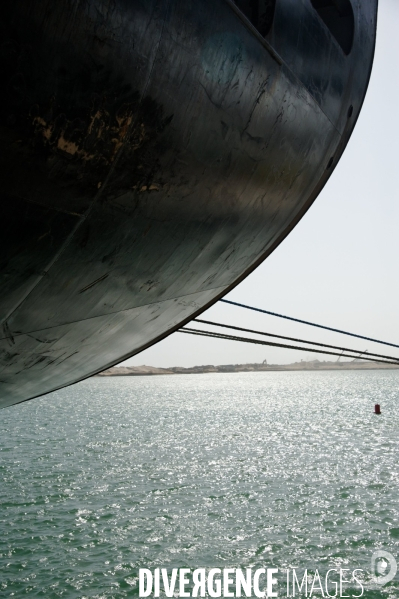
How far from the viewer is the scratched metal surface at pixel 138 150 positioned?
1948mm

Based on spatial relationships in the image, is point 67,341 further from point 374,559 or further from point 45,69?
point 374,559

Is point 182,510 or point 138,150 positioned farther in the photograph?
point 182,510

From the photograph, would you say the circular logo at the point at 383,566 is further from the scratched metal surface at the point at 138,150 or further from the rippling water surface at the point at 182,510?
the scratched metal surface at the point at 138,150

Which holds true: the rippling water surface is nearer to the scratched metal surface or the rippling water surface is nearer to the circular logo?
the circular logo

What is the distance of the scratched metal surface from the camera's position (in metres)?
1.95

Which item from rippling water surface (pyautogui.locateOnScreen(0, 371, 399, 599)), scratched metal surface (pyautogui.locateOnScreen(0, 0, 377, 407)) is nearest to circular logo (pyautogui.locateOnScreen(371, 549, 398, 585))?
rippling water surface (pyautogui.locateOnScreen(0, 371, 399, 599))

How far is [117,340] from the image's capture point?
4.47 meters

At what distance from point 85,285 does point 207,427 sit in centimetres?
4924

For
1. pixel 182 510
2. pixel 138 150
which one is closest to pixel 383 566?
pixel 182 510

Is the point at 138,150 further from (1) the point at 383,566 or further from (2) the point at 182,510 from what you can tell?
(2) the point at 182,510

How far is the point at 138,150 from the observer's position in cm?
238

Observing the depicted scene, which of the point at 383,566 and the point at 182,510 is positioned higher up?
the point at 182,510

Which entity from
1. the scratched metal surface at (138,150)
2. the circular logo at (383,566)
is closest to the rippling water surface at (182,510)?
the circular logo at (383,566)

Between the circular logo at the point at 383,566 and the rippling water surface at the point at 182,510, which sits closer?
the circular logo at the point at 383,566
